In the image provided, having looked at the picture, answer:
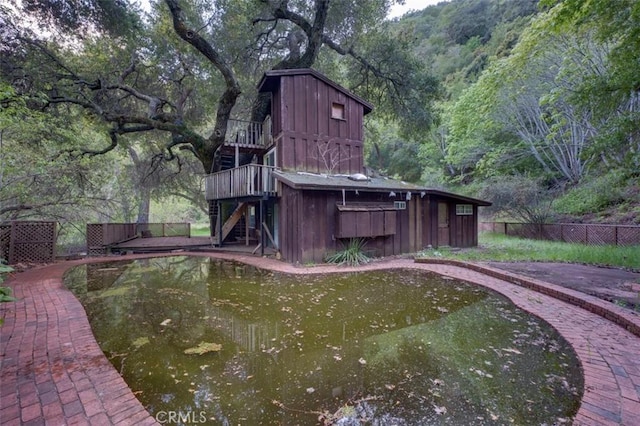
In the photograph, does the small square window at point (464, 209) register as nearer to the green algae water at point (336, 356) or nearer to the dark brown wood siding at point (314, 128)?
the dark brown wood siding at point (314, 128)

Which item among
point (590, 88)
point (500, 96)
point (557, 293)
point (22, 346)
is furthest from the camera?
point (500, 96)

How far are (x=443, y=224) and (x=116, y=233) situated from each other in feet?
43.4

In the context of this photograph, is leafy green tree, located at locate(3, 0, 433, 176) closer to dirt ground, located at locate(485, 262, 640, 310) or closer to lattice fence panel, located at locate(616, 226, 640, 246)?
lattice fence panel, located at locate(616, 226, 640, 246)

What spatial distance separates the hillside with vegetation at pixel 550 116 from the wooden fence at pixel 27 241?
13.4 meters

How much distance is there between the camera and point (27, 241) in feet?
25.5

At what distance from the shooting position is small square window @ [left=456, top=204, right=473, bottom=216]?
11.2m

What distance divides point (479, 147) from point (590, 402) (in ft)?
67.3

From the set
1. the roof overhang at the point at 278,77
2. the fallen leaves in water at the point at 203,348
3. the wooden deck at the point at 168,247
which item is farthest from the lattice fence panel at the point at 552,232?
the fallen leaves in water at the point at 203,348

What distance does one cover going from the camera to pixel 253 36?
41.6ft

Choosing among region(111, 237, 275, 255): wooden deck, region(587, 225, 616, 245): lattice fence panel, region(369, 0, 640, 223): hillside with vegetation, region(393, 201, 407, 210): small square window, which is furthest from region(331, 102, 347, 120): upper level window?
region(587, 225, 616, 245): lattice fence panel

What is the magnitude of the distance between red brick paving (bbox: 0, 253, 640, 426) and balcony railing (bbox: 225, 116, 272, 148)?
8499mm

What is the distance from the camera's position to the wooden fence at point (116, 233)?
10375 millimetres

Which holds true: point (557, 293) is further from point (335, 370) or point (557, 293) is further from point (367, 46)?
point (367, 46)

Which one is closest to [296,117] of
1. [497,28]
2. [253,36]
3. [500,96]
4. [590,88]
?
[253,36]
